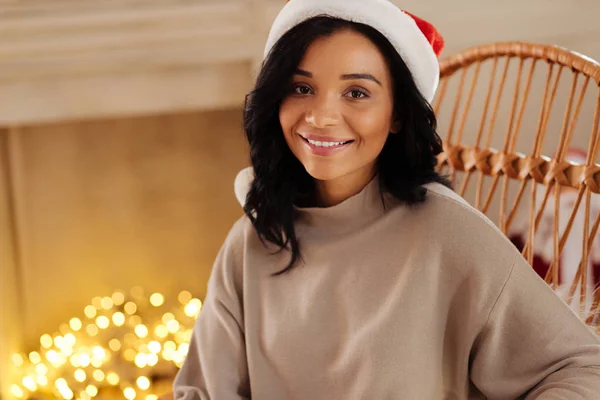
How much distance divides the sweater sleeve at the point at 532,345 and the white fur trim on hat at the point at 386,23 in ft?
0.87

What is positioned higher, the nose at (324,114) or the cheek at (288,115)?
the nose at (324,114)

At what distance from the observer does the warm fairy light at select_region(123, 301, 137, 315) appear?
2.31m

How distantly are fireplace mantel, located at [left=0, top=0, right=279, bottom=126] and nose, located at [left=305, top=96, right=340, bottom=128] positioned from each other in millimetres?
915

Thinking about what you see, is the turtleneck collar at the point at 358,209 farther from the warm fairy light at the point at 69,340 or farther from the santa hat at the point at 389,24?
the warm fairy light at the point at 69,340

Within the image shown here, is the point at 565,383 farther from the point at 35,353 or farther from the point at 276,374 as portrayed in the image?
the point at 35,353

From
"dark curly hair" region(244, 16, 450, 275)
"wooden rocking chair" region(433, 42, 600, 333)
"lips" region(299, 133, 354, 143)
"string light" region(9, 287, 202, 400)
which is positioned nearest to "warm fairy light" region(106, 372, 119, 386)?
"string light" region(9, 287, 202, 400)

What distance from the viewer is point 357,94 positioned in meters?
0.89

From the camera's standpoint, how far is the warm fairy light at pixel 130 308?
7.59 ft

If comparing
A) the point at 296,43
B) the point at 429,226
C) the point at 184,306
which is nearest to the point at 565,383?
the point at 429,226

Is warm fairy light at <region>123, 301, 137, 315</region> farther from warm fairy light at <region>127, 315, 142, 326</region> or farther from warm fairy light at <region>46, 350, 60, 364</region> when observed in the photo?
warm fairy light at <region>46, 350, 60, 364</region>

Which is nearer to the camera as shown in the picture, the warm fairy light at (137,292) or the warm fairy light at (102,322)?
the warm fairy light at (102,322)

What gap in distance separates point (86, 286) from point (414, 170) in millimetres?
1669

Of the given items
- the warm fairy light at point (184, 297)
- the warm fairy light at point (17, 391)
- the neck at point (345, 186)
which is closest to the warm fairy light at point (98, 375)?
the warm fairy light at point (17, 391)

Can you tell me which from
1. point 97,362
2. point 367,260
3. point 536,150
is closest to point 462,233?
point 367,260
